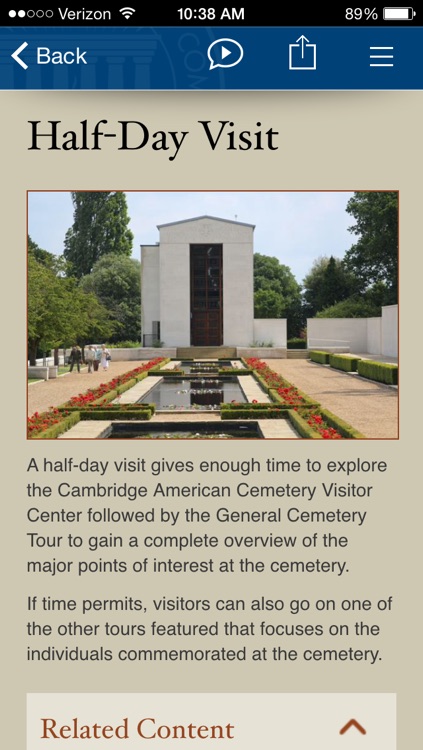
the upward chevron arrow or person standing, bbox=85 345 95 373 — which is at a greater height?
person standing, bbox=85 345 95 373

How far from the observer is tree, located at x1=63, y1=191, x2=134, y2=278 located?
115 ft

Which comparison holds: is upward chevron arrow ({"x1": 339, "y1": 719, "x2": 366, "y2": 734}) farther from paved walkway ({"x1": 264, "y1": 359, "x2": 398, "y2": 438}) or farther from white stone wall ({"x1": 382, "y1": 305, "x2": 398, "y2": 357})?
white stone wall ({"x1": 382, "y1": 305, "x2": 398, "y2": 357})

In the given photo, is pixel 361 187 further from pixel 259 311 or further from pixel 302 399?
pixel 259 311

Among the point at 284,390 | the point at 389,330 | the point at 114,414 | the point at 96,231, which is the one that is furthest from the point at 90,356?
the point at 96,231

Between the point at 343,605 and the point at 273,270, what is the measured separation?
169 feet

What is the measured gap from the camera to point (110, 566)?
3.32 m

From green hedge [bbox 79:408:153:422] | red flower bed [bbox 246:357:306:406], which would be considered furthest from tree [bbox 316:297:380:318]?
green hedge [bbox 79:408:153:422]

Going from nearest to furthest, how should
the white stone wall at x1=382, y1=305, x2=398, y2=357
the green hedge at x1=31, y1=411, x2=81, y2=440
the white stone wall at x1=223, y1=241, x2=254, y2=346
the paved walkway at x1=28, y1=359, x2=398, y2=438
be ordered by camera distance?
the green hedge at x1=31, y1=411, x2=81, y2=440, the paved walkway at x1=28, y1=359, x2=398, y2=438, the white stone wall at x1=382, y1=305, x2=398, y2=357, the white stone wall at x1=223, y1=241, x2=254, y2=346

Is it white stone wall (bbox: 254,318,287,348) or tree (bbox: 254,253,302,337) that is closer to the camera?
white stone wall (bbox: 254,318,287,348)

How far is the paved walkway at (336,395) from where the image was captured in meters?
10.2

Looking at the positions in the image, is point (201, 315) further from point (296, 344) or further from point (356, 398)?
point (356, 398)

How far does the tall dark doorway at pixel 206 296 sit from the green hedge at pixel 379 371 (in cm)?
1816

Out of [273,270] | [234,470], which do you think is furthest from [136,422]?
[273,270]
